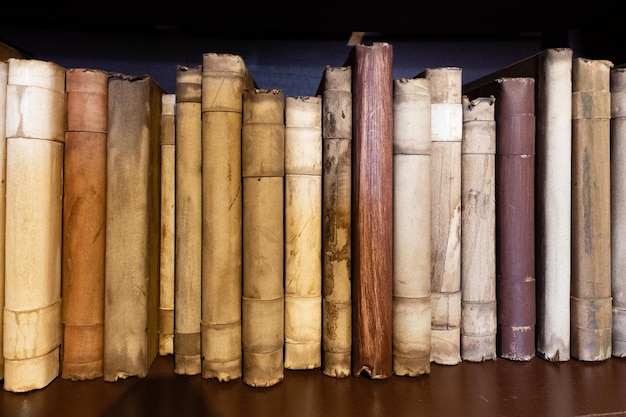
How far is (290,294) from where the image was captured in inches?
23.2

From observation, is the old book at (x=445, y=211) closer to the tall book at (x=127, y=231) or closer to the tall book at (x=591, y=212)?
the tall book at (x=591, y=212)

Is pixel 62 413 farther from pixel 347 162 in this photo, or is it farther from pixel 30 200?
pixel 347 162

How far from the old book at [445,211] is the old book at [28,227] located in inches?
19.5

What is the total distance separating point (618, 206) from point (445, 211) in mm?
256

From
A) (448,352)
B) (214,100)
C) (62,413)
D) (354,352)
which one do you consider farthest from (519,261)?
(62,413)

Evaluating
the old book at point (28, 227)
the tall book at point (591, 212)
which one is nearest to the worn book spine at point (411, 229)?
the tall book at point (591, 212)

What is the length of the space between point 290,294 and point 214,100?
27 centimetres

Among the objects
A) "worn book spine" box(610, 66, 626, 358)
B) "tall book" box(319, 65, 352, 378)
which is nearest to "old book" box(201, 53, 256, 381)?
"tall book" box(319, 65, 352, 378)

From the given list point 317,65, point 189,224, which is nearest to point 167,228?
point 189,224

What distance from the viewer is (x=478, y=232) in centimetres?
62

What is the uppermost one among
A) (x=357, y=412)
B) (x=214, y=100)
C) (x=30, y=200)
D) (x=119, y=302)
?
(x=214, y=100)

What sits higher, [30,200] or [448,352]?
[30,200]

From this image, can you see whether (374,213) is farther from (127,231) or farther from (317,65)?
(317,65)

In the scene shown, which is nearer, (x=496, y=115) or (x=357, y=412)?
(x=357, y=412)
